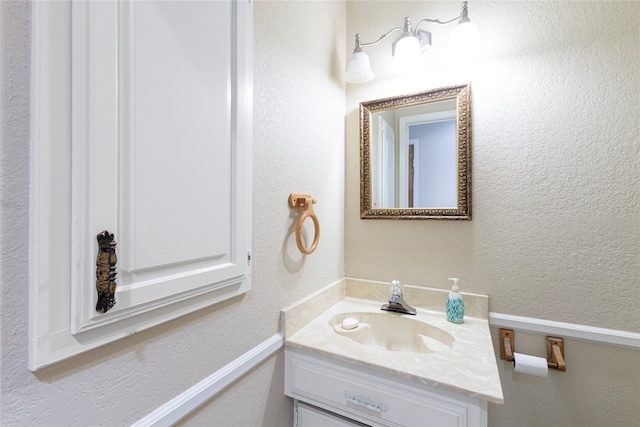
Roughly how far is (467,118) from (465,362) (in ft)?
3.16

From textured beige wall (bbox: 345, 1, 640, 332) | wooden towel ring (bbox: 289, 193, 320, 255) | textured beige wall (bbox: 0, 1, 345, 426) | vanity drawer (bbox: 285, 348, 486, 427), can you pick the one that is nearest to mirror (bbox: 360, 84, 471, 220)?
textured beige wall (bbox: 345, 1, 640, 332)

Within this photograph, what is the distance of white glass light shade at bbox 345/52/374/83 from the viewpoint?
1323mm

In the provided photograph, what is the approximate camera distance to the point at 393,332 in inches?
50.0

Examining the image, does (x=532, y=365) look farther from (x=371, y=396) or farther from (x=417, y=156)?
(x=417, y=156)

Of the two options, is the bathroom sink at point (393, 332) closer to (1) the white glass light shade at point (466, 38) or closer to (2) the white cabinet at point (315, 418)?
(2) the white cabinet at point (315, 418)

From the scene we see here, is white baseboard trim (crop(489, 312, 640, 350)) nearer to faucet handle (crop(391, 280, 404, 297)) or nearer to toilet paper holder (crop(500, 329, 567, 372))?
toilet paper holder (crop(500, 329, 567, 372))

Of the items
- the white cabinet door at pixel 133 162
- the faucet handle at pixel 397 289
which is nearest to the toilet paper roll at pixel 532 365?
the faucet handle at pixel 397 289

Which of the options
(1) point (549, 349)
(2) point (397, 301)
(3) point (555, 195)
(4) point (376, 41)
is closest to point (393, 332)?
(2) point (397, 301)

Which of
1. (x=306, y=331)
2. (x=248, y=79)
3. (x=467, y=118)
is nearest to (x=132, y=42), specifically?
(x=248, y=79)

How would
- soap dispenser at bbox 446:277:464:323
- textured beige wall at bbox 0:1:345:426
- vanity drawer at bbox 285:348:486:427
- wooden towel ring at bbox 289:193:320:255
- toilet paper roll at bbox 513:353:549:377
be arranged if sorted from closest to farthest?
textured beige wall at bbox 0:1:345:426 → vanity drawer at bbox 285:348:486:427 → toilet paper roll at bbox 513:353:549:377 → wooden towel ring at bbox 289:193:320:255 → soap dispenser at bbox 446:277:464:323

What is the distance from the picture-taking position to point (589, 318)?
1071 mm

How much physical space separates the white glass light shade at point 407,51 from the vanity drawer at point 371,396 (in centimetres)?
128

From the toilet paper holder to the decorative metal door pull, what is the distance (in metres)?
1.34

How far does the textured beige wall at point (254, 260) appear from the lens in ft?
1.41
